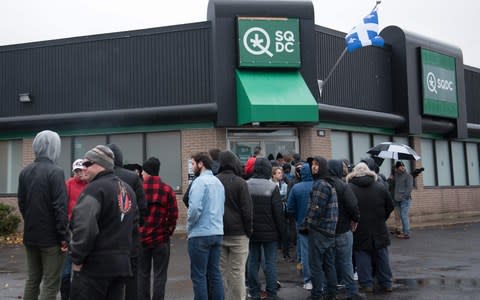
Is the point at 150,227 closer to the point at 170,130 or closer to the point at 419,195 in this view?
the point at 170,130

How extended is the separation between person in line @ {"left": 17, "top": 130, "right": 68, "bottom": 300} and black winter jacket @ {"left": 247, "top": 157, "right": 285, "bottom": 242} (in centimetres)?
264

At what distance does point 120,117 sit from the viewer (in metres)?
16.2

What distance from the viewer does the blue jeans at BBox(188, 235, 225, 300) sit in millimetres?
6637

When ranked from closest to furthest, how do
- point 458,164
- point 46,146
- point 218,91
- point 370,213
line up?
point 46,146
point 370,213
point 218,91
point 458,164

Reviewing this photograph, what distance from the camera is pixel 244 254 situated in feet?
23.4

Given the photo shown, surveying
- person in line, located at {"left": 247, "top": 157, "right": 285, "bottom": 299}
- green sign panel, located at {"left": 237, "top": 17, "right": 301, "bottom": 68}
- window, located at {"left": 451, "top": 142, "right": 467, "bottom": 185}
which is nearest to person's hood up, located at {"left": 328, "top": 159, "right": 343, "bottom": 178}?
person in line, located at {"left": 247, "top": 157, "right": 285, "bottom": 299}

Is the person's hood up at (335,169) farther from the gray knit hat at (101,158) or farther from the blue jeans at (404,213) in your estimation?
the blue jeans at (404,213)

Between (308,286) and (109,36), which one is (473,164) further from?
(308,286)

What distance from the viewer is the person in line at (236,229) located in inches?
277

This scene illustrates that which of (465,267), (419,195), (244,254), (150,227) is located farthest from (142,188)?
(419,195)

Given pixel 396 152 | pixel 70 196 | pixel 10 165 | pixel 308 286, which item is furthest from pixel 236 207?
pixel 10 165

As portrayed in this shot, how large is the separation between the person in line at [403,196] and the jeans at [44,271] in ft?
35.4

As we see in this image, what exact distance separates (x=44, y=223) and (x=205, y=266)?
187cm

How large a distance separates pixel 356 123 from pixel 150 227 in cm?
1190
